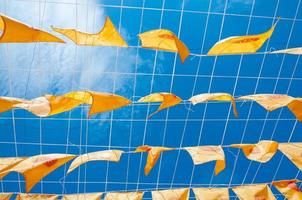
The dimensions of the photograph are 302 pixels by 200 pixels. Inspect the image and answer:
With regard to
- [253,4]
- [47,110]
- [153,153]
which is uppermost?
[253,4]

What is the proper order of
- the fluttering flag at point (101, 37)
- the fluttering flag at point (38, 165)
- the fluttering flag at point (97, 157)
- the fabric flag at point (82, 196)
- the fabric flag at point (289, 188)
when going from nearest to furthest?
the fluttering flag at point (101, 37) < the fluttering flag at point (38, 165) < the fluttering flag at point (97, 157) < the fabric flag at point (82, 196) < the fabric flag at point (289, 188)

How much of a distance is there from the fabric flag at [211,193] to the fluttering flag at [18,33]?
4.18 m

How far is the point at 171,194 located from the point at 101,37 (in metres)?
3.61

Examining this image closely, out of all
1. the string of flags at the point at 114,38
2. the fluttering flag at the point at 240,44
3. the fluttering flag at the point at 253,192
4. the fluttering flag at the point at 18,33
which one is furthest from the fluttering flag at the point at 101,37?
the fluttering flag at the point at 253,192

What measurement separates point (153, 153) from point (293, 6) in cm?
427

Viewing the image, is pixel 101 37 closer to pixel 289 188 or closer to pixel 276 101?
pixel 276 101

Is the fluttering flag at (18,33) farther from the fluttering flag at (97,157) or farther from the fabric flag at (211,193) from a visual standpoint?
the fabric flag at (211,193)

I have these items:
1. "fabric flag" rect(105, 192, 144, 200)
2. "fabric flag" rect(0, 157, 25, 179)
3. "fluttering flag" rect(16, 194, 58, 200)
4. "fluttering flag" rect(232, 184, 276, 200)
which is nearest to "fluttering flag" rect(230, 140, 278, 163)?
"fluttering flag" rect(232, 184, 276, 200)

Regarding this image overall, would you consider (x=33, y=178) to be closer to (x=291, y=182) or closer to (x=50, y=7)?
(x=50, y=7)

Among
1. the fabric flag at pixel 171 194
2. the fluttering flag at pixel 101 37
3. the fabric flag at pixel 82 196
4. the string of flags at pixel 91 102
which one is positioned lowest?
the fabric flag at pixel 82 196

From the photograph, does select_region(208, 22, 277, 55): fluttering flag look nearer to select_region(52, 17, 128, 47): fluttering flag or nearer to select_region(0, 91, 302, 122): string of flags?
select_region(0, 91, 302, 122): string of flags

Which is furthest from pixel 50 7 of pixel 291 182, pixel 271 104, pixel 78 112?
pixel 291 182

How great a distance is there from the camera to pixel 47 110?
6.25 metres

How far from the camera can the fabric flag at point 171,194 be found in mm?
7977
